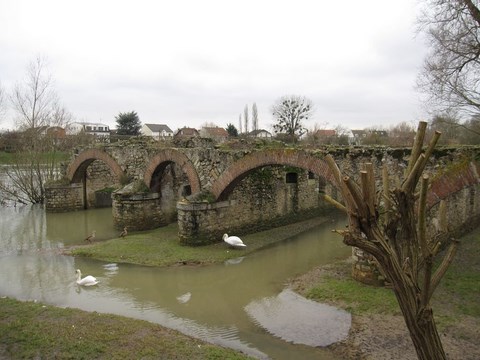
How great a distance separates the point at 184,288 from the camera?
8938 millimetres

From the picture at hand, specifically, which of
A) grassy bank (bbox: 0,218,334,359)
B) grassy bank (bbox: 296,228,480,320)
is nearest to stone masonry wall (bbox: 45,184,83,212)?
grassy bank (bbox: 0,218,334,359)

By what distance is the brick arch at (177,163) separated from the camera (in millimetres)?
13047

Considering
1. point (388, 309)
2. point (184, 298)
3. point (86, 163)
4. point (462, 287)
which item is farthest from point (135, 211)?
point (462, 287)

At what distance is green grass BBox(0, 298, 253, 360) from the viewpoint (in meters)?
5.45

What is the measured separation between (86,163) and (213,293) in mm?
13792

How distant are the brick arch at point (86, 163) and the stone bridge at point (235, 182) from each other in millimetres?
68

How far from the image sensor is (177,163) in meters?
13.7

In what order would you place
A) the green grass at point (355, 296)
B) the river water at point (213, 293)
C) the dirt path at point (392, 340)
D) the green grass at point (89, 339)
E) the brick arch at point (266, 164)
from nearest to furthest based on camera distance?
the green grass at point (89, 339) → the dirt path at point (392, 340) → the river water at point (213, 293) → the green grass at point (355, 296) → the brick arch at point (266, 164)

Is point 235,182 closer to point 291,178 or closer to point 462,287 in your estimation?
point 291,178

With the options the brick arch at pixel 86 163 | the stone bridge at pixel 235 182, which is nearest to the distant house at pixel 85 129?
the brick arch at pixel 86 163

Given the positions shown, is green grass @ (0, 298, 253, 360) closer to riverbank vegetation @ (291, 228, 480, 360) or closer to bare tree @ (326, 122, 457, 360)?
riverbank vegetation @ (291, 228, 480, 360)

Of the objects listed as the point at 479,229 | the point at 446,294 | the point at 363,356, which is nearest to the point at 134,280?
the point at 363,356

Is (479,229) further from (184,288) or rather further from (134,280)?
(134,280)

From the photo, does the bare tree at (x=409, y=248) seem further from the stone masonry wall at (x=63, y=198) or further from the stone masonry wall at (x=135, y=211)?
the stone masonry wall at (x=63, y=198)
